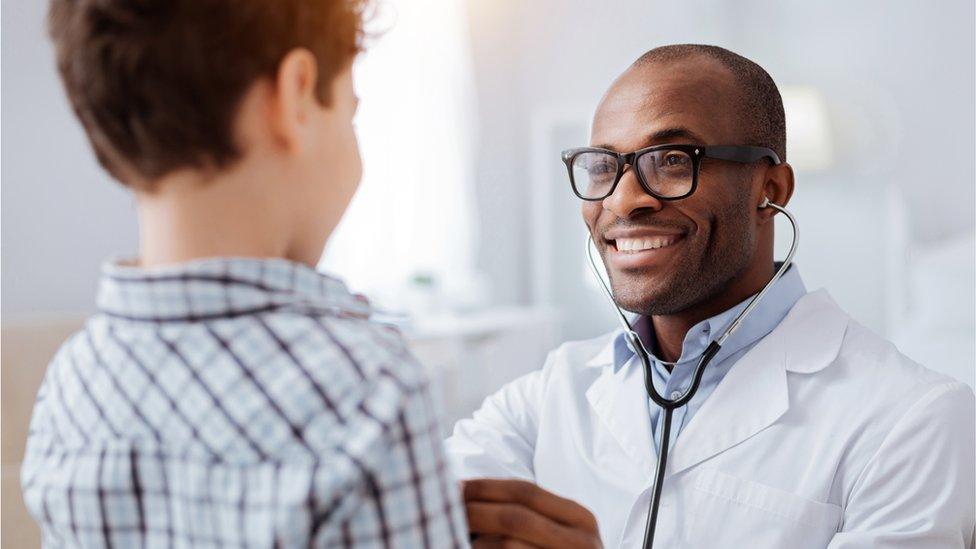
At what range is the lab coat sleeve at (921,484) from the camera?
94cm

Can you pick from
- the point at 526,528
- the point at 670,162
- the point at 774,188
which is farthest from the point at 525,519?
the point at 774,188

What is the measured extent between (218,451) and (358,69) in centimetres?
344

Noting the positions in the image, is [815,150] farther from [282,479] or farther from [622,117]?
[282,479]

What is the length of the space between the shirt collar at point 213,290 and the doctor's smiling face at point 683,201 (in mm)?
612

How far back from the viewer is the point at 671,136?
1.11m

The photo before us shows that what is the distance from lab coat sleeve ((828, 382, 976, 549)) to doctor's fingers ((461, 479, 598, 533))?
0.33m

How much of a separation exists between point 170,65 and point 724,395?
2.55ft

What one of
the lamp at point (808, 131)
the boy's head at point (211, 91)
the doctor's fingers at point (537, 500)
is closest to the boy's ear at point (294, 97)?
the boy's head at point (211, 91)

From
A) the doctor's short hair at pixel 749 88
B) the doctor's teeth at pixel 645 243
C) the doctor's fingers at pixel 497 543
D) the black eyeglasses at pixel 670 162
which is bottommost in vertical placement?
the doctor's fingers at pixel 497 543

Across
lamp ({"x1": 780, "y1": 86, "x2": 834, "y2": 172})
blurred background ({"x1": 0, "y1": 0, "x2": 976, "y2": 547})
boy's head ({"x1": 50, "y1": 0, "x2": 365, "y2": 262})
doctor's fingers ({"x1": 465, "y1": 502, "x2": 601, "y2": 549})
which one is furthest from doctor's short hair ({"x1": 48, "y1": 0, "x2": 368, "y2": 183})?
lamp ({"x1": 780, "y1": 86, "x2": 834, "y2": 172})

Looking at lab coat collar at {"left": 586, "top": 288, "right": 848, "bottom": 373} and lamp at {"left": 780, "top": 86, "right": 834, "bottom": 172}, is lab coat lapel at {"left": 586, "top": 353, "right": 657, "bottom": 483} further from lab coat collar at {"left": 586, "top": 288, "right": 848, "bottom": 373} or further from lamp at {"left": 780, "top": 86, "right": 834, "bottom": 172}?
lamp at {"left": 780, "top": 86, "right": 834, "bottom": 172}

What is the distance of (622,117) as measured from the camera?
1.14 meters

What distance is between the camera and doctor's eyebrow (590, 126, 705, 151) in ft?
3.62

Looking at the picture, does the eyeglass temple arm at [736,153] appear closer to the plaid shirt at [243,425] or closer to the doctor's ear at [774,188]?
the doctor's ear at [774,188]
